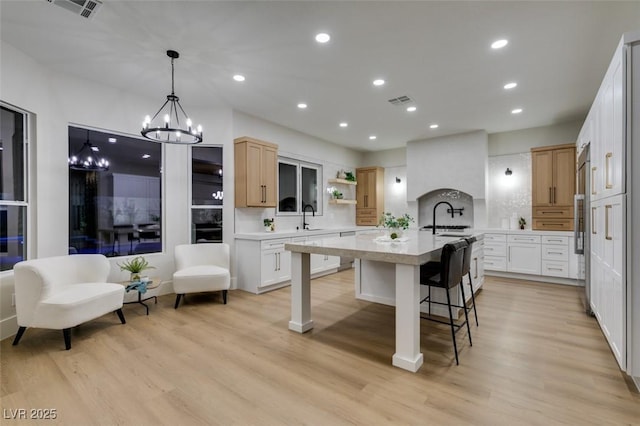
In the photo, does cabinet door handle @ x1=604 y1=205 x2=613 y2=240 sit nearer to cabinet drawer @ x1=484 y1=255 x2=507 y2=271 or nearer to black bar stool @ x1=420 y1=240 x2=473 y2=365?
black bar stool @ x1=420 y1=240 x2=473 y2=365

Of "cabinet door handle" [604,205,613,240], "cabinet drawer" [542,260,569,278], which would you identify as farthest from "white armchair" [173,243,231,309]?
"cabinet drawer" [542,260,569,278]

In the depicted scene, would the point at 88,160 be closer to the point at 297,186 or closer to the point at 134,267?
the point at 134,267

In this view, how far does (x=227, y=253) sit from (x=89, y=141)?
2309mm

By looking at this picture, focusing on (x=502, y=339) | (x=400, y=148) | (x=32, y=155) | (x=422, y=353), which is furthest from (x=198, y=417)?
(x=400, y=148)

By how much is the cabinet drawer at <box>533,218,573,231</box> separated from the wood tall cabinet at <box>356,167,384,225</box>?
3.30 meters

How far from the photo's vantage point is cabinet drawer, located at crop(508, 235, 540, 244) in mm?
5352

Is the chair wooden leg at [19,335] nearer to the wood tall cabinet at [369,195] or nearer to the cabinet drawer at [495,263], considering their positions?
the wood tall cabinet at [369,195]

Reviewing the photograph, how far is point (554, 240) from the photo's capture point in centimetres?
521

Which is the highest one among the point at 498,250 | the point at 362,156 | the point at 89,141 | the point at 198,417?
the point at 362,156

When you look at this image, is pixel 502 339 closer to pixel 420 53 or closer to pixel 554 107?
pixel 420 53

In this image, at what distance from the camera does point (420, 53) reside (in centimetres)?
319

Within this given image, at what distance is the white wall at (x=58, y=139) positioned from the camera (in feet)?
10.2

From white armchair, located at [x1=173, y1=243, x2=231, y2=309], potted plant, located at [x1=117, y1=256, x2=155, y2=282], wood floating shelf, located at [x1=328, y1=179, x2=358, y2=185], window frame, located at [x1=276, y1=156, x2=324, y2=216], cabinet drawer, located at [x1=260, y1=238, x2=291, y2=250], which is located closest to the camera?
potted plant, located at [x1=117, y1=256, x2=155, y2=282]

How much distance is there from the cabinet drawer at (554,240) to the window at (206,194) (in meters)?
5.60
